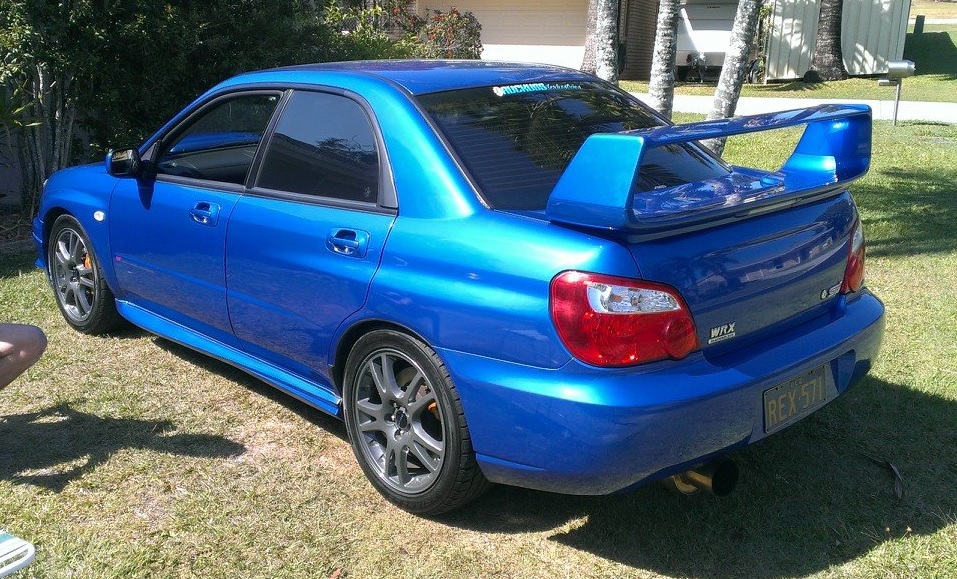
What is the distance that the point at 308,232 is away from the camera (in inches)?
146

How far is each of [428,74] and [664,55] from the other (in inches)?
162

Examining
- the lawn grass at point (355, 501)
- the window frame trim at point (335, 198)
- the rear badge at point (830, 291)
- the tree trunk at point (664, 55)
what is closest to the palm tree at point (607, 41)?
the tree trunk at point (664, 55)

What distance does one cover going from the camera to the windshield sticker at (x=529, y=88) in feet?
12.7

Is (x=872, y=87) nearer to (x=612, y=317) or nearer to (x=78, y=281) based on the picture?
(x=78, y=281)

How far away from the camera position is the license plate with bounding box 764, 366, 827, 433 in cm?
317

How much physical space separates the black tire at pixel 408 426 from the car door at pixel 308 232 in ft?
0.71

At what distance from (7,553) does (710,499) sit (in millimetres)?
2452

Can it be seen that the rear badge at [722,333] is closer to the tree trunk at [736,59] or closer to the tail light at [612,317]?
the tail light at [612,317]

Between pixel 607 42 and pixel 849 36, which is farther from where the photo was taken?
pixel 849 36

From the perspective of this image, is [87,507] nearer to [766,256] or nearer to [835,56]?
[766,256]

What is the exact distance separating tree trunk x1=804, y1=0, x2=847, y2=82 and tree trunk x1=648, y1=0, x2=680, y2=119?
14.3 m

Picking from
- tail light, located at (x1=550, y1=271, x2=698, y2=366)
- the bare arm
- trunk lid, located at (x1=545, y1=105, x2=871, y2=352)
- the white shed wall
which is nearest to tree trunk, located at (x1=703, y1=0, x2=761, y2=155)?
trunk lid, located at (x1=545, y1=105, x2=871, y2=352)

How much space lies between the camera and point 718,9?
75.3 ft

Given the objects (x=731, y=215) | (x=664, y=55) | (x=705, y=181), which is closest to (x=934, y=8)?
(x=664, y=55)
